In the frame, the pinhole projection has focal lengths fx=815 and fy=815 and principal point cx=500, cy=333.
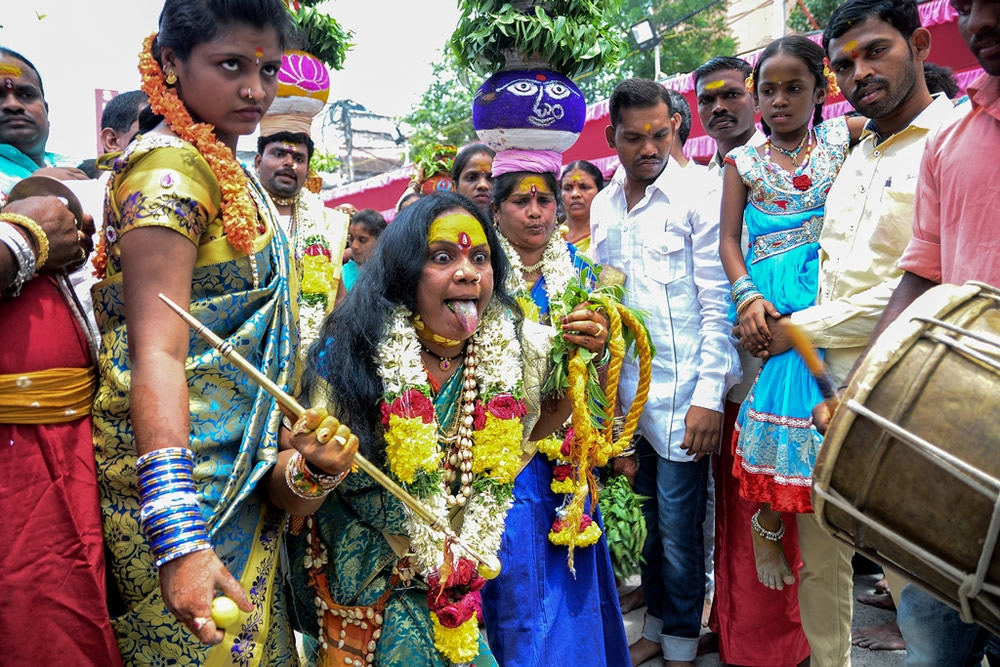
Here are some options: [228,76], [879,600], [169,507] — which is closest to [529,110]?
[228,76]

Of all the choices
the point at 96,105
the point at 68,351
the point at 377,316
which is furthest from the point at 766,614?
the point at 96,105

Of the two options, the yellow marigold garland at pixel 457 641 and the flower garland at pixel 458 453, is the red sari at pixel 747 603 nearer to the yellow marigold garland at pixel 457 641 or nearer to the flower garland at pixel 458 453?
the flower garland at pixel 458 453

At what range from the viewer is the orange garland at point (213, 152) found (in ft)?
6.77

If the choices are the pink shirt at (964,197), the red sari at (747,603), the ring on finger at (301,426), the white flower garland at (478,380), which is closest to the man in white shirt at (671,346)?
the red sari at (747,603)

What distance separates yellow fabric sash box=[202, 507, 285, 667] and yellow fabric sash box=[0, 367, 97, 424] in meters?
0.57

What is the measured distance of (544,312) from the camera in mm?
3643

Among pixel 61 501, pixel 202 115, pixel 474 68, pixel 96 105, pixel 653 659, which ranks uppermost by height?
pixel 96 105

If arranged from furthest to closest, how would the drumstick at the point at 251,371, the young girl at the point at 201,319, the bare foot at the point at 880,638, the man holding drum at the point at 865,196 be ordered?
the bare foot at the point at 880,638 < the man holding drum at the point at 865,196 < the young girl at the point at 201,319 < the drumstick at the point at 251,371

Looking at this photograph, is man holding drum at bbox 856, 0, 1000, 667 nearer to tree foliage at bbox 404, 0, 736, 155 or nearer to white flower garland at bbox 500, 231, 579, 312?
white flower garland at bbox 500, 231, 579, 312

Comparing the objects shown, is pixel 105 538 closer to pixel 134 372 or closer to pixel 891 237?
pixel 134 372

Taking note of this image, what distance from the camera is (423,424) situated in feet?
8.50

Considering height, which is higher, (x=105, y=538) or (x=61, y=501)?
(x=61, y=501)

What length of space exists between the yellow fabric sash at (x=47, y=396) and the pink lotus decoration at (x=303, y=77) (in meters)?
2.66

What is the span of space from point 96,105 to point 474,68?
9.59 meters
